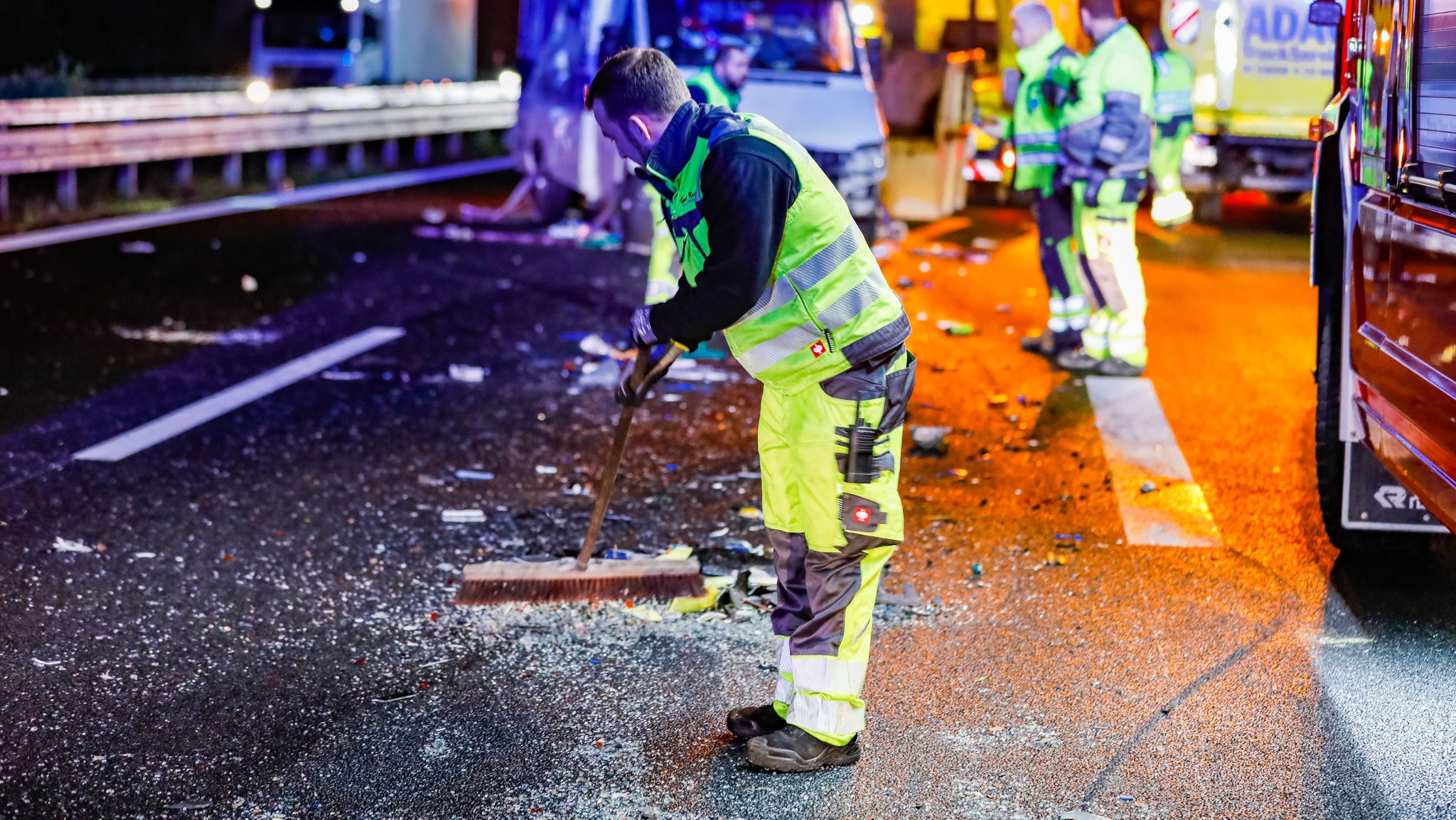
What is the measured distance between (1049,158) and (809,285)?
5763 mm

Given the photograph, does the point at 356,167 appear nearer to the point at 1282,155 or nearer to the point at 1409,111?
the point at 1282,155

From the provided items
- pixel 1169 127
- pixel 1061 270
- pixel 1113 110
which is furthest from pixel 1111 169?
pixel 1169 127

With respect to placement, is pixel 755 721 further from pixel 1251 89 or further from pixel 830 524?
pixel 1251 89

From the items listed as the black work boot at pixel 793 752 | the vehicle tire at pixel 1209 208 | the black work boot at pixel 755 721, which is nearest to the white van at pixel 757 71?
the vehicle tire at pixel 1209 208

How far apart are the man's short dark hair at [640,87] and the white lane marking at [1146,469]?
2.81 meters

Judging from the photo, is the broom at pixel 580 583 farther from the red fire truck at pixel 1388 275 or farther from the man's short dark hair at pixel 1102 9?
the man's short dark hair at pixel 1102 9

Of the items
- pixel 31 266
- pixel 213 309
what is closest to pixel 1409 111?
pixel 213 309

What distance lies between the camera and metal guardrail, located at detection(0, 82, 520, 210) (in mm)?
14370

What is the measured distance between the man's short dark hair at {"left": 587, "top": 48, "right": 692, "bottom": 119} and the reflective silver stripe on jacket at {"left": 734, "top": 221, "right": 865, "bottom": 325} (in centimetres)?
46

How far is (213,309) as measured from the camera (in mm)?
9930

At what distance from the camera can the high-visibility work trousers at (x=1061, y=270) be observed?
9.06 meters

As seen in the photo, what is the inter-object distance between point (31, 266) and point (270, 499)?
238 inches

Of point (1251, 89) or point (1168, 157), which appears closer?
point (1168, 157)

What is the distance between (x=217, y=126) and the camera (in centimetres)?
1695
